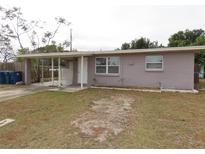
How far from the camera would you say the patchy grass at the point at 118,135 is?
136 inches

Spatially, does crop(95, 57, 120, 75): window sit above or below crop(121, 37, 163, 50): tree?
below

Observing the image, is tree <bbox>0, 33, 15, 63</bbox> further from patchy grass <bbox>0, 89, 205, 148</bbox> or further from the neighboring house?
patchy grass <bbox>0, 89, 205, 148</bbox>

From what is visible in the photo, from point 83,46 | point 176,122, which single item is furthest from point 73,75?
point 83,46

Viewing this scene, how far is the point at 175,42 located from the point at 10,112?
26148 millimetres

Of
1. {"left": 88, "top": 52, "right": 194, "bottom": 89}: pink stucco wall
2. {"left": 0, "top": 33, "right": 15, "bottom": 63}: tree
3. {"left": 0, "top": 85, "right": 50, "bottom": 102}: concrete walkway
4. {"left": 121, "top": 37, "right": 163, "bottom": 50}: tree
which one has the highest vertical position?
{"left": 121, "top": 37, "right": 163, "bottom": 50}: tree

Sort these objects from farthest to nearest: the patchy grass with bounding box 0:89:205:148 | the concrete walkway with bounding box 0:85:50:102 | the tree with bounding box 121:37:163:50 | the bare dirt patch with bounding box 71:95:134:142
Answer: the tree with bounding box 121:37:163:50
the concrete walkway with bounding box 0:85:50:102
the bare dirt patch with bounding box 71:95:134:142
the patchy grass with bounding box 0:89:205:148

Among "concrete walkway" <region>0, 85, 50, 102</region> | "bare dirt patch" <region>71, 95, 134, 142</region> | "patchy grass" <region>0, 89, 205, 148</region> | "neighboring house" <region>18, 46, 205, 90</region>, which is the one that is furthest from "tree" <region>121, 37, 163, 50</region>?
"bare dirt patch" <region>71, 95, 134, 142</region>

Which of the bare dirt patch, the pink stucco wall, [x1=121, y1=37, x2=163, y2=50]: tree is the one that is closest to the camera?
the bare dirt patch

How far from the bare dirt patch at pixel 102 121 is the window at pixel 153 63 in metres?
5.02

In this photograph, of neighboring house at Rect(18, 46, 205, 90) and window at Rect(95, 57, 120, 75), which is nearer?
neighboring house at Rect(18, 46, 205, 90)

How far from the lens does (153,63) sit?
10.8 meters

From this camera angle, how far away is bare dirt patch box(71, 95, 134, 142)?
3975 millimetres
